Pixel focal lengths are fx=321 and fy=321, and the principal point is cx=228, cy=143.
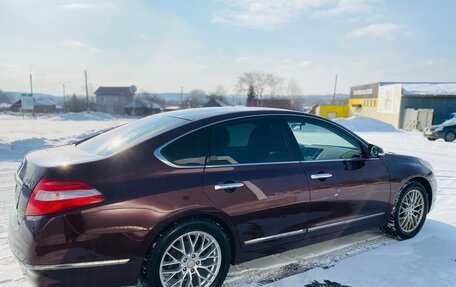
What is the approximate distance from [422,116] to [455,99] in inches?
184

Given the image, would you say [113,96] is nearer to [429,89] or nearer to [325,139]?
[429,89]

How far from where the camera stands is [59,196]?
2.22 m

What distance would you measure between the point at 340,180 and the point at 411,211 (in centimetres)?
147

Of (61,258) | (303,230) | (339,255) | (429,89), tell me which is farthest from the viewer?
(429,89)

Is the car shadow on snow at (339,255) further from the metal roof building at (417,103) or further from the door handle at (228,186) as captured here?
the metal roof building at (417,103)

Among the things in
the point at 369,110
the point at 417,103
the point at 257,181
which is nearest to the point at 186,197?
the point at 257,181

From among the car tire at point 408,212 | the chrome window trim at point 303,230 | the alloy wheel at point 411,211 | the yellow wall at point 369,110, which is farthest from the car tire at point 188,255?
the yellow wall at point 369,110

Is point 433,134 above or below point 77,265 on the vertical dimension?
below

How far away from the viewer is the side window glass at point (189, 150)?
263cm

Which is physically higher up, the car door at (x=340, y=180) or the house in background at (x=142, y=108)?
the car door at (x=340, y=180)

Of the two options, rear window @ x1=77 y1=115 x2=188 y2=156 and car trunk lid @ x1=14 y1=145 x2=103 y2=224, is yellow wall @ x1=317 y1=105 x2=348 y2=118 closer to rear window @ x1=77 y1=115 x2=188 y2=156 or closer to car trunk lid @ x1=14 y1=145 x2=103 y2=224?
rear window @ x1=77 y1=115 x2=188 y2=156

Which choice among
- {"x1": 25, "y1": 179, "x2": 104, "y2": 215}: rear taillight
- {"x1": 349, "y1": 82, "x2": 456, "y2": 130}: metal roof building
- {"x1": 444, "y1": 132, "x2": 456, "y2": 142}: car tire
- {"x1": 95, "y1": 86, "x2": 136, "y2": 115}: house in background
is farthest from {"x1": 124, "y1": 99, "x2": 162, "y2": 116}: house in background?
{"x1": 25, "y1": 179, "x2": 104, "y2": 215}: rear taillight

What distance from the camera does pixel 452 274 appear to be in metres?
3.22

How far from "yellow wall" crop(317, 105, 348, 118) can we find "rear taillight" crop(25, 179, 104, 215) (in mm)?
41191
